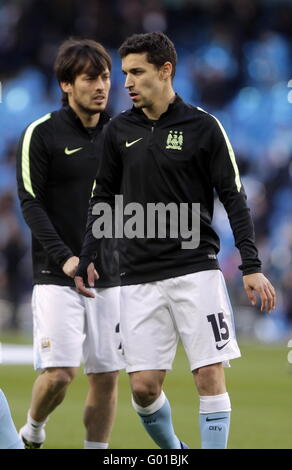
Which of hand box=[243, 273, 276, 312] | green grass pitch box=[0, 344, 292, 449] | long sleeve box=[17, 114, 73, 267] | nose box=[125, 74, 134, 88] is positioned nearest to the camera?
hand box=[243, 273, 276, 312]

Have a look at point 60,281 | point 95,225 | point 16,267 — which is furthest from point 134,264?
point 16,267

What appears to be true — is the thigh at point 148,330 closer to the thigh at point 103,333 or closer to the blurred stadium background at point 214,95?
the thigh at point 103,333

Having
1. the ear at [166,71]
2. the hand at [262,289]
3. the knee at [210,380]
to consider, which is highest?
the ear at [166,71]

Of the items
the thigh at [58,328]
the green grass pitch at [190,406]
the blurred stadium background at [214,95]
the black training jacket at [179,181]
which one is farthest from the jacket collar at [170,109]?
the blurred stadium background at [214,95]

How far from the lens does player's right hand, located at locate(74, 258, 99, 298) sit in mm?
5723

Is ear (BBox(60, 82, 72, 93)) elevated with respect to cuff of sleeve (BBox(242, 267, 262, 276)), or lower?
elevated

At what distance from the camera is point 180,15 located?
21.5 metres

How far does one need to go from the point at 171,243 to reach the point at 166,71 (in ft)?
3.02

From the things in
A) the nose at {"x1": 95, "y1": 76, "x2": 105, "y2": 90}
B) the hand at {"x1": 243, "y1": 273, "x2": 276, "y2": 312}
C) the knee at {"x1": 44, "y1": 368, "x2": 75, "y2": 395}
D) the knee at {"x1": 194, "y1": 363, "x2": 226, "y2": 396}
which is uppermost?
the nose at {"x1": 95, "y1": 76, "x2": 105, "y2": 90}

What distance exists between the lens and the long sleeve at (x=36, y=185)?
6.14 meters

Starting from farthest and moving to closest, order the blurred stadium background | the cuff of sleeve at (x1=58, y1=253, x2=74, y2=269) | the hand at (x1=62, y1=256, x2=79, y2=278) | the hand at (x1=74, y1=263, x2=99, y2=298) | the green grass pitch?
the blurred stadium background, the green grass pitch, the cuff of sleeve at (x1=58, y1=253, x2=74, y2=269), the hand at (x1=62, y1=256, x2=79, y2=278), the hand at (x1=74, y1=263, x2=99, y2=298)

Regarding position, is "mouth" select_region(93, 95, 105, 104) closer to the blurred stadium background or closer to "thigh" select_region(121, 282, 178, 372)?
"thigh" select_region(121, 282, 178, 372)

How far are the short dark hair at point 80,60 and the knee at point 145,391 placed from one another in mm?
1950

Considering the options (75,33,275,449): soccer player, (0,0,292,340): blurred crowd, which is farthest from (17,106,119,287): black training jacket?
(0,0,292,340): blurred crowd
